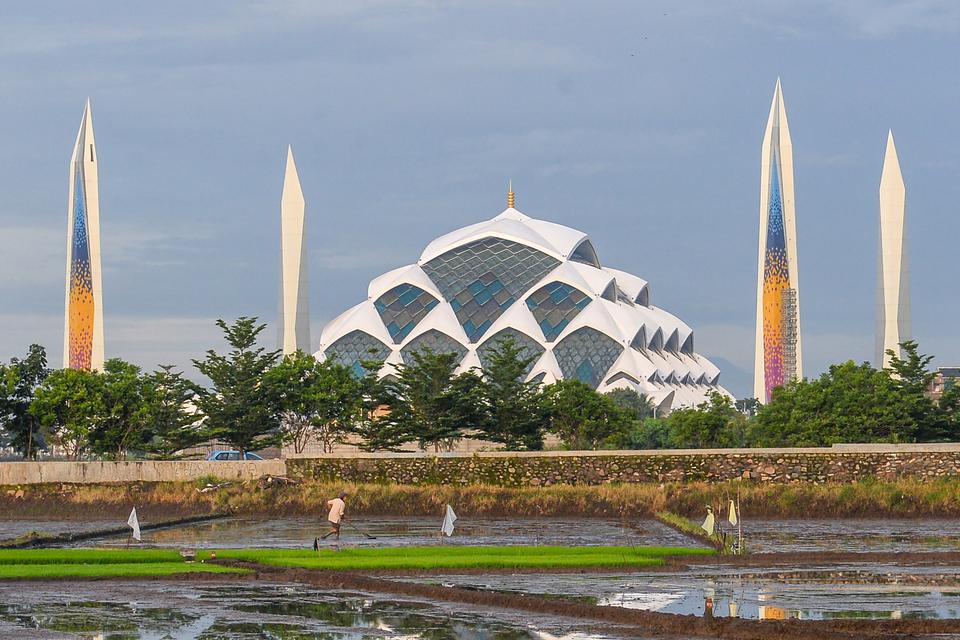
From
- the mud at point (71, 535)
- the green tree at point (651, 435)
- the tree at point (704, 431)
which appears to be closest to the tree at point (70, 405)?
the mud at point (71, 535)

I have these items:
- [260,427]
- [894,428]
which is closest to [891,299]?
[894,428]

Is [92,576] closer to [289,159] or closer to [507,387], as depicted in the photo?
[507,387]

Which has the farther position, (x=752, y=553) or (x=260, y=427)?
(x=260, y=427)

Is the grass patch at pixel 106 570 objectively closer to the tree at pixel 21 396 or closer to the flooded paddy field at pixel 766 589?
the flooded paddy field at pixel 766 589

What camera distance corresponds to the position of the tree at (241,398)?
51375mm

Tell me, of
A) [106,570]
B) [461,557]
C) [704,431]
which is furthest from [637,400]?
[106,570]

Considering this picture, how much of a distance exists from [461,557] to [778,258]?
61878mm

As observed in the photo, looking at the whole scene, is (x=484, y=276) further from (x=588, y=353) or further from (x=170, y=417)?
(x=170, y=417)

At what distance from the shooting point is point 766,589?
1883 centimetres

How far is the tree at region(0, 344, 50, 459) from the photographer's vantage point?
5016cm

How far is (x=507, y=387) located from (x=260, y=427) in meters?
8.29

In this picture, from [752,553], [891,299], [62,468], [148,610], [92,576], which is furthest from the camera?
[891,299]

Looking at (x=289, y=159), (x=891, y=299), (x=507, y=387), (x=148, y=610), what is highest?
(x=289, y=159)

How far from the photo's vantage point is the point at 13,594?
18609mm
